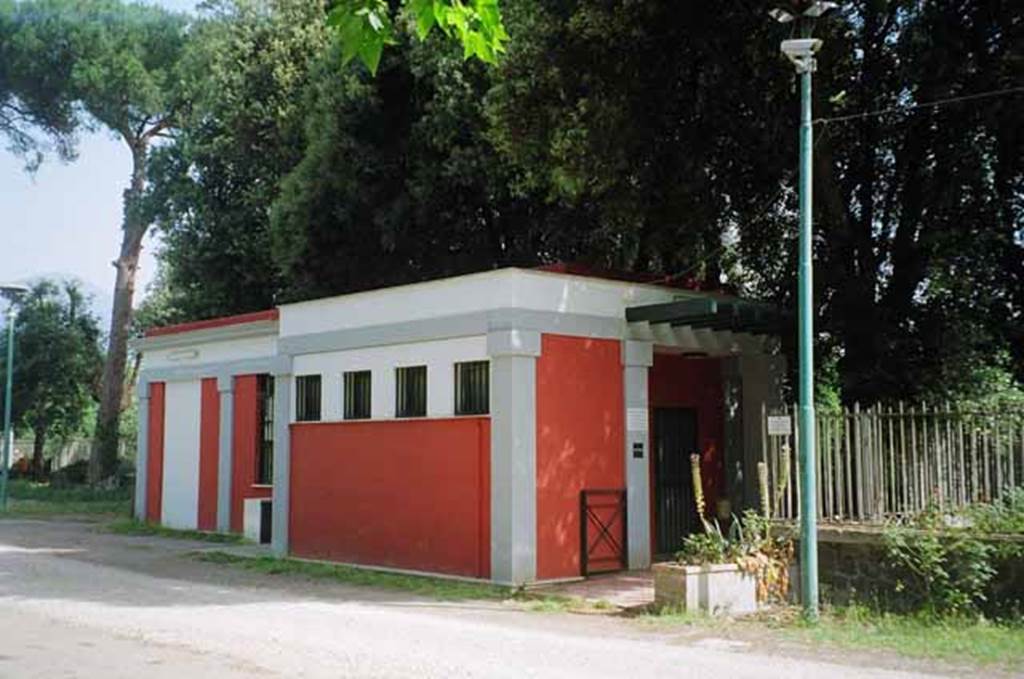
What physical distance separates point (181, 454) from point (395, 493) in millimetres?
9355

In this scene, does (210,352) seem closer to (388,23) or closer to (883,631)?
(883,631)

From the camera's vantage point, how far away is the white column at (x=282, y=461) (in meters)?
18.9

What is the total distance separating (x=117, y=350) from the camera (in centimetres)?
3850

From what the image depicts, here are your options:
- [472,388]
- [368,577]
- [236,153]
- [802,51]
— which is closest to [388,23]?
[802,51]

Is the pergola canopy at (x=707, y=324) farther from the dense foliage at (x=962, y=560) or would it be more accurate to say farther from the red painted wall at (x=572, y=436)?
the dense foliage at (x=962, y=560)

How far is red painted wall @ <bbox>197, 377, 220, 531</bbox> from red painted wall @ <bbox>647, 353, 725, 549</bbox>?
10.1 m

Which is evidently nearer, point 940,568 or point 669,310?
point 940,568

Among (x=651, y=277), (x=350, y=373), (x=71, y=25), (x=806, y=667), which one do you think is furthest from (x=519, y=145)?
(x=71, y=25)

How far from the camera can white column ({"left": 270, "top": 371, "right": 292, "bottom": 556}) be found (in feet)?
62.1

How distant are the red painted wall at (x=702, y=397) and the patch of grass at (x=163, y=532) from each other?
29.2 ft

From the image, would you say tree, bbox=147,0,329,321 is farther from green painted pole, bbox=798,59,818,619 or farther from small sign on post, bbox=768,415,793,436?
small sign on post, bbox=768,415,793,436

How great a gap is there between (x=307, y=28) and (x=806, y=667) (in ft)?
78.8

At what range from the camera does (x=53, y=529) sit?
25391 millimetres

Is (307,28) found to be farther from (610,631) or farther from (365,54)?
(365,54)
